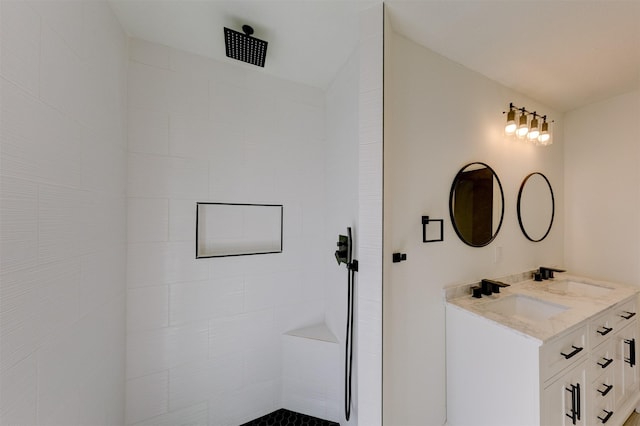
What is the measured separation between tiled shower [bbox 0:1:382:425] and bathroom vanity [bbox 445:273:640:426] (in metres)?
0.62

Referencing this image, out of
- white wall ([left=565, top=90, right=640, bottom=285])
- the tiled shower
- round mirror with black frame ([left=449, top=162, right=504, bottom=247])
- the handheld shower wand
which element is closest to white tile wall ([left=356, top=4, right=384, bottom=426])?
the tiled shower

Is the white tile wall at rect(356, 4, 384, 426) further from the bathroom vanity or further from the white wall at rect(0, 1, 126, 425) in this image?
the white wall at rect(0, 1, 126, 425)

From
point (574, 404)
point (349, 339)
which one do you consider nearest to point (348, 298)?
point (349, 339)

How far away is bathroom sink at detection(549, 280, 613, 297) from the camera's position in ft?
5.48

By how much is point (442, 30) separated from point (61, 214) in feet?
6.35

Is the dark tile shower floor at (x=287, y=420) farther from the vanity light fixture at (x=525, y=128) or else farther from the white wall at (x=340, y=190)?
the vanity light fixture at (x=525, y=128)

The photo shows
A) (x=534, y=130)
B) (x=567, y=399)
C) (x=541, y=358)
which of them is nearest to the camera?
(x=541, y=358)

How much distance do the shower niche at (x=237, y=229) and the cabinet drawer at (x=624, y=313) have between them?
7.27 feet

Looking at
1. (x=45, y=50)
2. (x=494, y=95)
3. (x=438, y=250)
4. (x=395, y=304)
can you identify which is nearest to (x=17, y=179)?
(x=45, y=50)

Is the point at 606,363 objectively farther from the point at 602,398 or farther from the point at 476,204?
the point at 476,204

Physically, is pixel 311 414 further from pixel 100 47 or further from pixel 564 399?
pixel 100 47

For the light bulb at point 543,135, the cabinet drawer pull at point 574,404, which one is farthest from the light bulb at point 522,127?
the cabinet drawer pull at point 574,404

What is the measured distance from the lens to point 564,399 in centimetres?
108

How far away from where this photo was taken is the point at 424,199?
4.49 feet
